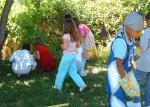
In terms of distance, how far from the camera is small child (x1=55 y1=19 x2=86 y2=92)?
31.3 ft

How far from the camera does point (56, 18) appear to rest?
1537 centimetres

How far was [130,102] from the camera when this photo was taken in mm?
7016

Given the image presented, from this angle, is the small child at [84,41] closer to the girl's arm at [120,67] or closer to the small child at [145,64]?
the small child at [145,64]

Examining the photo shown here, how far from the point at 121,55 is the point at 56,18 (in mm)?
9276

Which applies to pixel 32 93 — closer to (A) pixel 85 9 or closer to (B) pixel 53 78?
(B) pixel 53 78

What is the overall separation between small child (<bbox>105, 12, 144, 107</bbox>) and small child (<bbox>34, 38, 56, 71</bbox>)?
5.51 metres

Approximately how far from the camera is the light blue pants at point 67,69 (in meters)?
9.70

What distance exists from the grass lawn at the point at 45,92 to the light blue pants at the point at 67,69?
17 cm

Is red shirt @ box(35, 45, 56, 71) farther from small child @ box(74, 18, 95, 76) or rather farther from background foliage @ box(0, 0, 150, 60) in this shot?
background foliage @ box(0, 0, 150, 60)

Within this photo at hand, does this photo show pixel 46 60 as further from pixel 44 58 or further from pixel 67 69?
pixel 67 69

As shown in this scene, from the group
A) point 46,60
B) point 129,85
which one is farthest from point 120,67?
point 46,60

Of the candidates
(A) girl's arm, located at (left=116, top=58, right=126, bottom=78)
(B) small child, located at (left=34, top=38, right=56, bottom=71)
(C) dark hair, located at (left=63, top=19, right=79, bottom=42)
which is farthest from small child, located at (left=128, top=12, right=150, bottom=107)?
(B) small child, located at (left=34, top=38, right=56, bottom=71)

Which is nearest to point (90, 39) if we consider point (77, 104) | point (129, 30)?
point (77, 104)

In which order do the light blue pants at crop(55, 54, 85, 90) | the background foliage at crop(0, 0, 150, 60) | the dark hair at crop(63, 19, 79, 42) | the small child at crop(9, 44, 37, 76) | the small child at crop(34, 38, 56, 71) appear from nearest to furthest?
the dark hair at crop(63, 19, 79, 42)
the light blue pants at crop(55, 54, 85, 90)
the small child at crop(9, 44, 37, 76)
the small child at crop(34, 38, 56, 71)
the background foliage at crop(0, 0, 150, 60)
